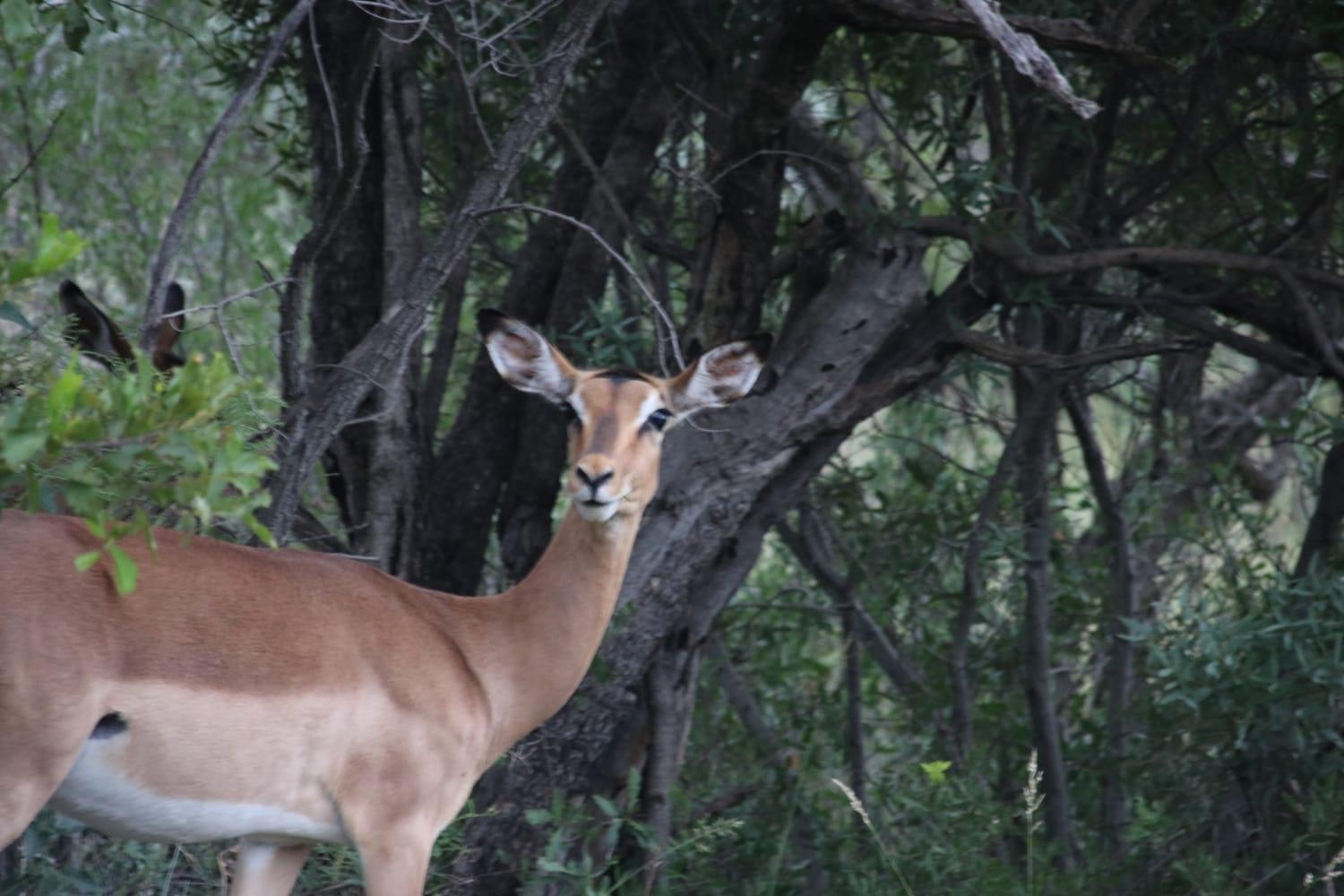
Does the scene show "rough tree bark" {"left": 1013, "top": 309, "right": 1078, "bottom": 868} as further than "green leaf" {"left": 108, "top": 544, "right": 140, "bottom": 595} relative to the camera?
Yes

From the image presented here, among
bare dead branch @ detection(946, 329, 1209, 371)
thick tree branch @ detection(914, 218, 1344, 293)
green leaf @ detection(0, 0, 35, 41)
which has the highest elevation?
thick tree branch @ detection(914, 218, 1344, 293)

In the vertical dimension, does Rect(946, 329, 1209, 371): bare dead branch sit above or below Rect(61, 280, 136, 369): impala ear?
above

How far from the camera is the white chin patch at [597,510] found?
4254 millimetres

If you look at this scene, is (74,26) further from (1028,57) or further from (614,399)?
(1028,57)

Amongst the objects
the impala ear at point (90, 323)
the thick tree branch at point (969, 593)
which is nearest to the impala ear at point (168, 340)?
the impala ear at point (90, 323)

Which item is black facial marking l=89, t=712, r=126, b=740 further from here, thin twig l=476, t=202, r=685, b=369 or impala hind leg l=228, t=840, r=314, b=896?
thin twig l=476, t=202, r=685, b=369

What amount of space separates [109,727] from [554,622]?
1280 mm

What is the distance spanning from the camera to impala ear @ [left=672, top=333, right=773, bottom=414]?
15.3 feet

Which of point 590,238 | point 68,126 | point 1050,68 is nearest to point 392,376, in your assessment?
point 590,238

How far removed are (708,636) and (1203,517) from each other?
3.01 meters

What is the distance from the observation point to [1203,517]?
7793mm

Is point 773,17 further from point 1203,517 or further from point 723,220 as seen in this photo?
point 1203,517

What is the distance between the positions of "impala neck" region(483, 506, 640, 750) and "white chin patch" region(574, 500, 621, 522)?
16cm

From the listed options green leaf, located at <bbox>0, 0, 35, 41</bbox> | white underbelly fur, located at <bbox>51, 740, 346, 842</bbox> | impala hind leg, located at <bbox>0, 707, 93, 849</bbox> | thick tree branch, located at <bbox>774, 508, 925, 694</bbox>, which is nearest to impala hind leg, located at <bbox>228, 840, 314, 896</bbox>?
white underbelly fur, located at <bbox>51, 740, 346, 842</bbox>
